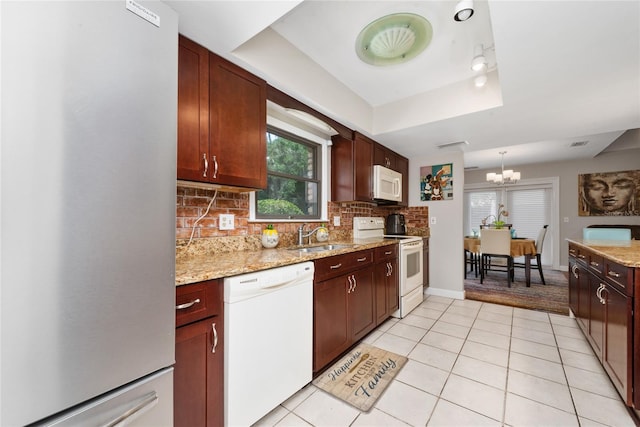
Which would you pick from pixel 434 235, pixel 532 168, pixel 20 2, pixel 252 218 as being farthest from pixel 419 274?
pixel 532 168

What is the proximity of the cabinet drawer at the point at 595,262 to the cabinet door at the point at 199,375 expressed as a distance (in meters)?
2.46

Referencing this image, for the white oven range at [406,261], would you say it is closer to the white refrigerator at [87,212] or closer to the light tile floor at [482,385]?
the light tile floor at [482,385]

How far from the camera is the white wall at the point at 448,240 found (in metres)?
3.54

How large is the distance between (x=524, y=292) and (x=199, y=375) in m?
4.52

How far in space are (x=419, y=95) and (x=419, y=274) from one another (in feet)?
7.02

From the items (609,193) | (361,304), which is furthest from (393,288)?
(609,193)

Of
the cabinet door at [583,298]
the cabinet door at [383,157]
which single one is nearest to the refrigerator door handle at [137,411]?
the cabinet door at [383,157]

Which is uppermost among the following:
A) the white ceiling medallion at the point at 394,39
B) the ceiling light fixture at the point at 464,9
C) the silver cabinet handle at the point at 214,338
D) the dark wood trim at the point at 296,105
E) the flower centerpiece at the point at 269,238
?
the white ceiling medallion at the point at 394,39

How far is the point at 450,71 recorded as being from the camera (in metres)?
2.19

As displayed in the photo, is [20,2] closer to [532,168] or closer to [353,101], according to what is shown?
[353,101]

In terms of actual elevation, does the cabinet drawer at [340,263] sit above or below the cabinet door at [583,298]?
above

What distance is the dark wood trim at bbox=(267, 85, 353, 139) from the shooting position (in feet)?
6.08

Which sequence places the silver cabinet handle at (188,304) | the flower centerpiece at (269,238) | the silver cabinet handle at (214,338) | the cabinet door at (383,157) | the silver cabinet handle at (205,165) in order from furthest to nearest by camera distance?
the cabinet door at (383,157), the flower centerpiece at (269,238), the silver cabinet handle at (205,165), the silver cabinet handle at (214,338), the silver cabinet handle at (188,304)

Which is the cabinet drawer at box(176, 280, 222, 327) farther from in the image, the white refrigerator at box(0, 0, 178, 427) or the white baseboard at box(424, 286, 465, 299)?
the white baseboard at box(424, 286, 465, 299)
